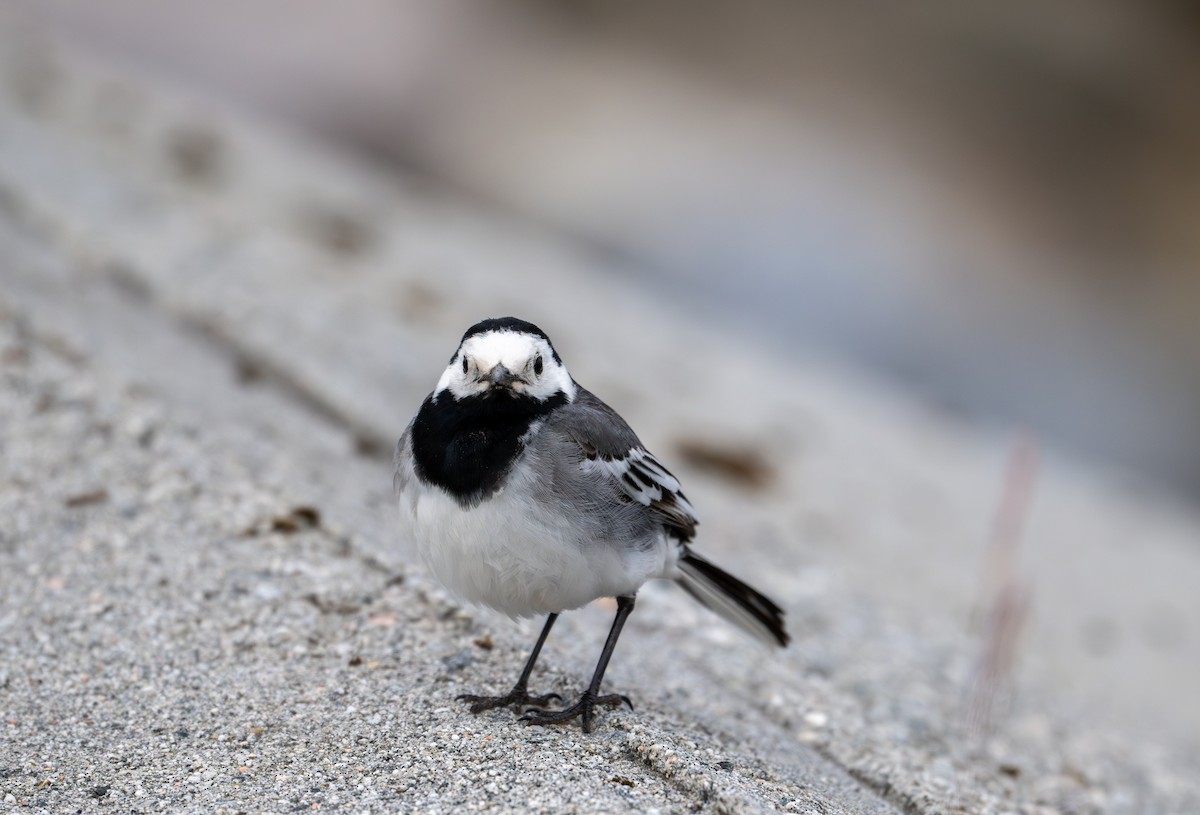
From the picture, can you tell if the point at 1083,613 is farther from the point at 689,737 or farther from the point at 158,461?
the point at 158,461

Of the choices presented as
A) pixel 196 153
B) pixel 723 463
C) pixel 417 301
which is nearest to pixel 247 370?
pixel 417 301

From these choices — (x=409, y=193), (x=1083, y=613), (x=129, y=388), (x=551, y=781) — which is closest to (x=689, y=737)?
(x=551, y=781)

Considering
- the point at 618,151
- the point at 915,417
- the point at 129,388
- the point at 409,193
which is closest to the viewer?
the point at 129,388

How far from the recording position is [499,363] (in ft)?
12.0

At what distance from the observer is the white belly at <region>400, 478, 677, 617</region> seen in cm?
354

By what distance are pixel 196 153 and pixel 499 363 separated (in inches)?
302

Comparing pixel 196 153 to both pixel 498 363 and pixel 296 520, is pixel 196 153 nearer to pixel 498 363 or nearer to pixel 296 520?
pixel 296 520

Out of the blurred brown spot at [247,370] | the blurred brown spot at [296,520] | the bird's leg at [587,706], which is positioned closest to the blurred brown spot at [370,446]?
A: the blurred brown spot at [247,370]

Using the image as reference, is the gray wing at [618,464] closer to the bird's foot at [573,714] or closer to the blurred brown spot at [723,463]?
the bird's foot at [573,714]

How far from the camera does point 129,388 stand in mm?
5484

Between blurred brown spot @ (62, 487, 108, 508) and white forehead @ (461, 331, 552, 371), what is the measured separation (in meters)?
1.94

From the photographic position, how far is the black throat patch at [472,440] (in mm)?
3568

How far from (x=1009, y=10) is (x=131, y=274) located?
12.4m

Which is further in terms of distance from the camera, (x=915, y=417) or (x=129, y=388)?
(x=915, y=417)
